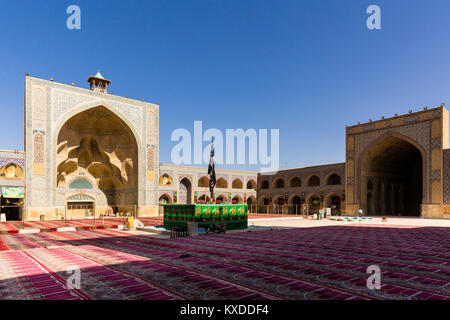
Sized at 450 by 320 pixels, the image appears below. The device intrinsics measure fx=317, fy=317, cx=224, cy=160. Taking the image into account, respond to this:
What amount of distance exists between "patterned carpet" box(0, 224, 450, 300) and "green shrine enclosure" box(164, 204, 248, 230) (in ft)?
13.0

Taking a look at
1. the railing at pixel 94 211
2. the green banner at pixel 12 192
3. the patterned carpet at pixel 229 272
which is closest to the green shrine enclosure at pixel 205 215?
the patterned carpet at pixel 229 272

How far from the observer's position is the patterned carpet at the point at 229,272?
161 inches

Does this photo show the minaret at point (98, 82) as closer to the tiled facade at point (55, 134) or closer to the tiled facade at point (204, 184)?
the tiled facade at point (55, 134)

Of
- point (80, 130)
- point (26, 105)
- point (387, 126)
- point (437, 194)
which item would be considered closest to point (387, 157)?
point (387, 126)

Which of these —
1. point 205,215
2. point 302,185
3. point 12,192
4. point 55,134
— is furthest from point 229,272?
point 302,185

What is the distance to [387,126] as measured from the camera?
990 inches

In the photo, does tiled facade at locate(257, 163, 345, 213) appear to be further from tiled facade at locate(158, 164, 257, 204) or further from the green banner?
the green banner

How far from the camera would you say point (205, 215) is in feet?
41.4

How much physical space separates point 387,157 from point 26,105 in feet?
92.5

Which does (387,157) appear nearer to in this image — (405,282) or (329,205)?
(329,205)

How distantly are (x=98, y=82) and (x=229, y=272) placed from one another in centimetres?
2384

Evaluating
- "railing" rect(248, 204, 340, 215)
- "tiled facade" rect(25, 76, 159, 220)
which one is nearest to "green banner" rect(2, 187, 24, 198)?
"tiled facade" rect(25, 76, 159, 220)

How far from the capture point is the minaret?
24.9 metres

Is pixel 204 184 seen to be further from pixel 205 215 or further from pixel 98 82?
pixel 205 215
